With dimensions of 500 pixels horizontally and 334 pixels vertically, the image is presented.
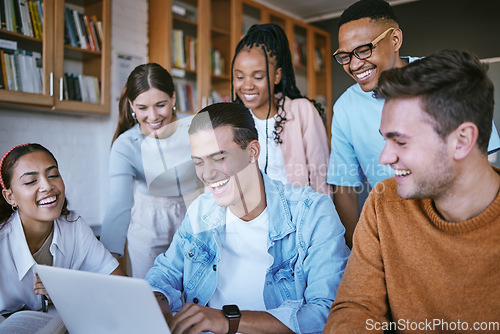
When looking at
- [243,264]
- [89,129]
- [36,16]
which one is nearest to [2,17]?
[36,16]

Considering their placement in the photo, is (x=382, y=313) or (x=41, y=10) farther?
(x=41, y=10)

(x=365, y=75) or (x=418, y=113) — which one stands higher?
(x=365, y=75)

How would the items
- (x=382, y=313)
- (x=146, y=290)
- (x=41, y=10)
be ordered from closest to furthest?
(x=146, y=290)
(x=382, y=313)
(x=41, y=10)

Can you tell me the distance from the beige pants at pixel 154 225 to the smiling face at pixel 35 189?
1.90ft

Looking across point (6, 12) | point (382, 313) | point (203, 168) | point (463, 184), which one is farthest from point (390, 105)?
point (6, 12)

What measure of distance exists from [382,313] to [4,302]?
1021 millimetres

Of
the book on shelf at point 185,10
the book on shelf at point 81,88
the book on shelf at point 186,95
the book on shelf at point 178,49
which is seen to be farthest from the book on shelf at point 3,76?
the book on shelf at point 185,10

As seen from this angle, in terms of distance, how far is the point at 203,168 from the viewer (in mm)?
1307

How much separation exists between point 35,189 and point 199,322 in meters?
0.65

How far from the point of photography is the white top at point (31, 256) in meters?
1.25

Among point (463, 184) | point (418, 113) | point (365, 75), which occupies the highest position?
point (365, 75)

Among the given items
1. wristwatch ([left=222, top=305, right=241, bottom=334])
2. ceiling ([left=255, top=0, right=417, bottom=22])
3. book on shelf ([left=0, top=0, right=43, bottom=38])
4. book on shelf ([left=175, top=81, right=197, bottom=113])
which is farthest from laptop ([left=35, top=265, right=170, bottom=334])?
A: book on shelf ([left=175, top=81, right=197, bottom=113])

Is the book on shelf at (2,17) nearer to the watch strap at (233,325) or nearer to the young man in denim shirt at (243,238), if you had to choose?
the young man in denim shirt at (243,238)

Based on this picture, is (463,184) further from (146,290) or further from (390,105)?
(146,290)
